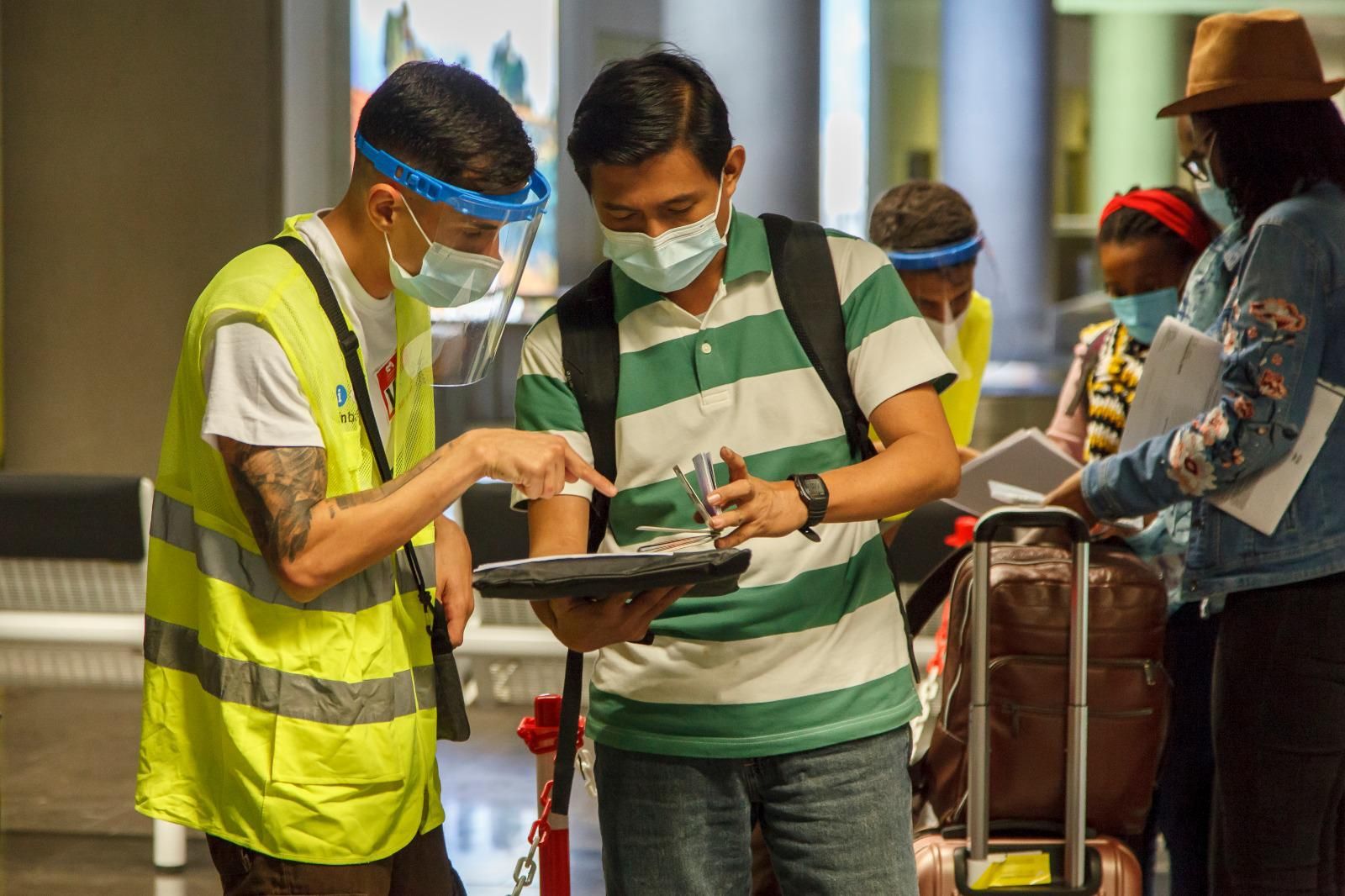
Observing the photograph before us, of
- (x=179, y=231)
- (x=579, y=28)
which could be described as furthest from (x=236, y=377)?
(x=579, y=28)

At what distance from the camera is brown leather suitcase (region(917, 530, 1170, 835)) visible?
2.74m

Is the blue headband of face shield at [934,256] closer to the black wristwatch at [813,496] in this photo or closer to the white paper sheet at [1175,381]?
the white paper sheet at [1175,381]

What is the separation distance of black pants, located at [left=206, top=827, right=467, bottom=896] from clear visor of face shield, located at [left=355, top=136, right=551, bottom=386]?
717mm

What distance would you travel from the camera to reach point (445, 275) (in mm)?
1932

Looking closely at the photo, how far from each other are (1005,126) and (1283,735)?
7.55m

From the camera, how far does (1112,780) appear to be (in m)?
2.77

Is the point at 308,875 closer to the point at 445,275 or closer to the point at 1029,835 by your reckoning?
the point at 445,275

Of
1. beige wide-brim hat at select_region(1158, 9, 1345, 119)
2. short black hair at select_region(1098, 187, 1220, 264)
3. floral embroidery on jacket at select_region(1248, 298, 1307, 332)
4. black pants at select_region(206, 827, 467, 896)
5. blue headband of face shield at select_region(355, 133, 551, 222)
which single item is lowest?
black pants at select_region(206, 827, 467, 896)

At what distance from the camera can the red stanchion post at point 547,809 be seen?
2.46 meters

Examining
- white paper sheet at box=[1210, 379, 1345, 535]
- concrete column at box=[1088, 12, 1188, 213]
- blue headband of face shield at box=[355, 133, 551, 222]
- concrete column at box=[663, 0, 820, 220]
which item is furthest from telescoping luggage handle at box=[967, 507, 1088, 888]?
concrete column at box=[1088, 12, 1188, 213]

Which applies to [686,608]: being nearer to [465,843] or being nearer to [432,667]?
[432,667]

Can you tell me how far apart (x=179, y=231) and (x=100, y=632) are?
3266mm

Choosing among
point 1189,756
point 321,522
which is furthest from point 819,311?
point 1189,756

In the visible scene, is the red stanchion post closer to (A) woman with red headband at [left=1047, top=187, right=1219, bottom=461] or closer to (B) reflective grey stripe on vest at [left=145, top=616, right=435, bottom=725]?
(B) reflective grey stripe on vest at [left=145, top=616, right=435, bottom=725]
